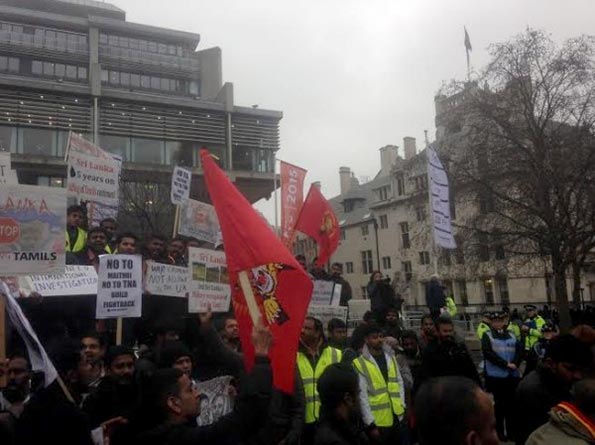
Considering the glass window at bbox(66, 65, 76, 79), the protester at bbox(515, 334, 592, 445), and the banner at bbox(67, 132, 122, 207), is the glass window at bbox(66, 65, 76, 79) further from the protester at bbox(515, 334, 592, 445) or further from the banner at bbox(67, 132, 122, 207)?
the protester at bbox(515, 334, 592, 445)

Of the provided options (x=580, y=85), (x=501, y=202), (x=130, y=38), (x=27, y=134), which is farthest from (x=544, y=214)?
(x=130, y=38)

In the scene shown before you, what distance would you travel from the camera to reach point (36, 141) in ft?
107

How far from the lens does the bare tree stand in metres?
21.5

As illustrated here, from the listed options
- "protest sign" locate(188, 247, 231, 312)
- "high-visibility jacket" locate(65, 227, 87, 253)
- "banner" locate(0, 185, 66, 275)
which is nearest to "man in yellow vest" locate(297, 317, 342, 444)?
"protest sign" locate(188, 247, 231, 312)

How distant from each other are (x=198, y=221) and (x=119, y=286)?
97.2 inches

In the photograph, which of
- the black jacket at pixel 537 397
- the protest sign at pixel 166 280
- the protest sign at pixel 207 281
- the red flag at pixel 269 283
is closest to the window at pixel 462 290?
the protest sign at pixel 166 280

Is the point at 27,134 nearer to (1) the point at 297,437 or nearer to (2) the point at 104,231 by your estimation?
(2) the point at 104,231

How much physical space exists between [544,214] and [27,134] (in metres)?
25.8

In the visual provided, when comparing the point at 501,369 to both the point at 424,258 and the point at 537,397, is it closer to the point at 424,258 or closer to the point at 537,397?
the point at 537,397

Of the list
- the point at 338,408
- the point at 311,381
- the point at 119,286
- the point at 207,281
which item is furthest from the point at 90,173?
the point at 338,408

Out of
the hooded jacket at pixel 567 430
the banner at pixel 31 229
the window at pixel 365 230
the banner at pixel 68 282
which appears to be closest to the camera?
the hooded jacket at pixel 567 430

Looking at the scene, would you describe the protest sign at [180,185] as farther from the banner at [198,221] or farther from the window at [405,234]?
the window at [405,234]

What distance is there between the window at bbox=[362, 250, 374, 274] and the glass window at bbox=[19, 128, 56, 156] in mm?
35155

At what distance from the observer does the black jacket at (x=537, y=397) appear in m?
4.32
